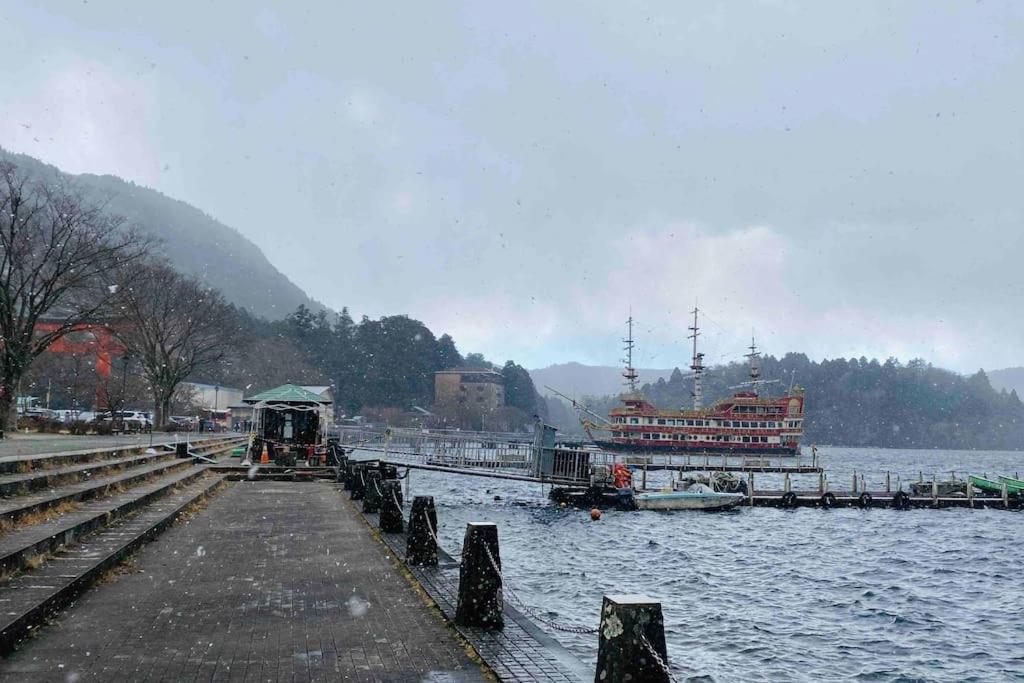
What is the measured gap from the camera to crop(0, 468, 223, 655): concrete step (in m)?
6.50

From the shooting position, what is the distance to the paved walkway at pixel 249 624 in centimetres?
600

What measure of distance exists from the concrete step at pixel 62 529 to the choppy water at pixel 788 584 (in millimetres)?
7153

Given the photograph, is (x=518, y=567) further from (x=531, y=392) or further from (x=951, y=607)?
(x=531, y=392)

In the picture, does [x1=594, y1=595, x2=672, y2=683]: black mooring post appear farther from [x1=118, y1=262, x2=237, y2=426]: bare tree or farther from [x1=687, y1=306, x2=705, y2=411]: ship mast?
[x1=687, y1=306, x2=705, y2=411]: ship mast

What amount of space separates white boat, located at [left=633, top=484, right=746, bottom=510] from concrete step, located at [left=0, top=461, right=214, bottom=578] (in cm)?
2580

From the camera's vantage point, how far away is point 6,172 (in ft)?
89.1

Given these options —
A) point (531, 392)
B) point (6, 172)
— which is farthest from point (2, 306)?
point (531, 392)

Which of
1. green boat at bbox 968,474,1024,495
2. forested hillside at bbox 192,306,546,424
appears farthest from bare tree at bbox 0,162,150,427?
forested hillside at bbox 192,306,546,424

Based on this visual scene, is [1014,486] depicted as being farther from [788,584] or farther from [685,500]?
[788,584]

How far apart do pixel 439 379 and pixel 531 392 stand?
32.6 m

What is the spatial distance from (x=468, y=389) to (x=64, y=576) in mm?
118359

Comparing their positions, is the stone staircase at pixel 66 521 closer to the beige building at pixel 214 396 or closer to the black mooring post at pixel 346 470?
the black mooring post at pixel 346 470

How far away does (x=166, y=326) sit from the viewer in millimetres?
50312

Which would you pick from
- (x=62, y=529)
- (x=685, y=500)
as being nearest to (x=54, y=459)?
(x=62, y=529)
